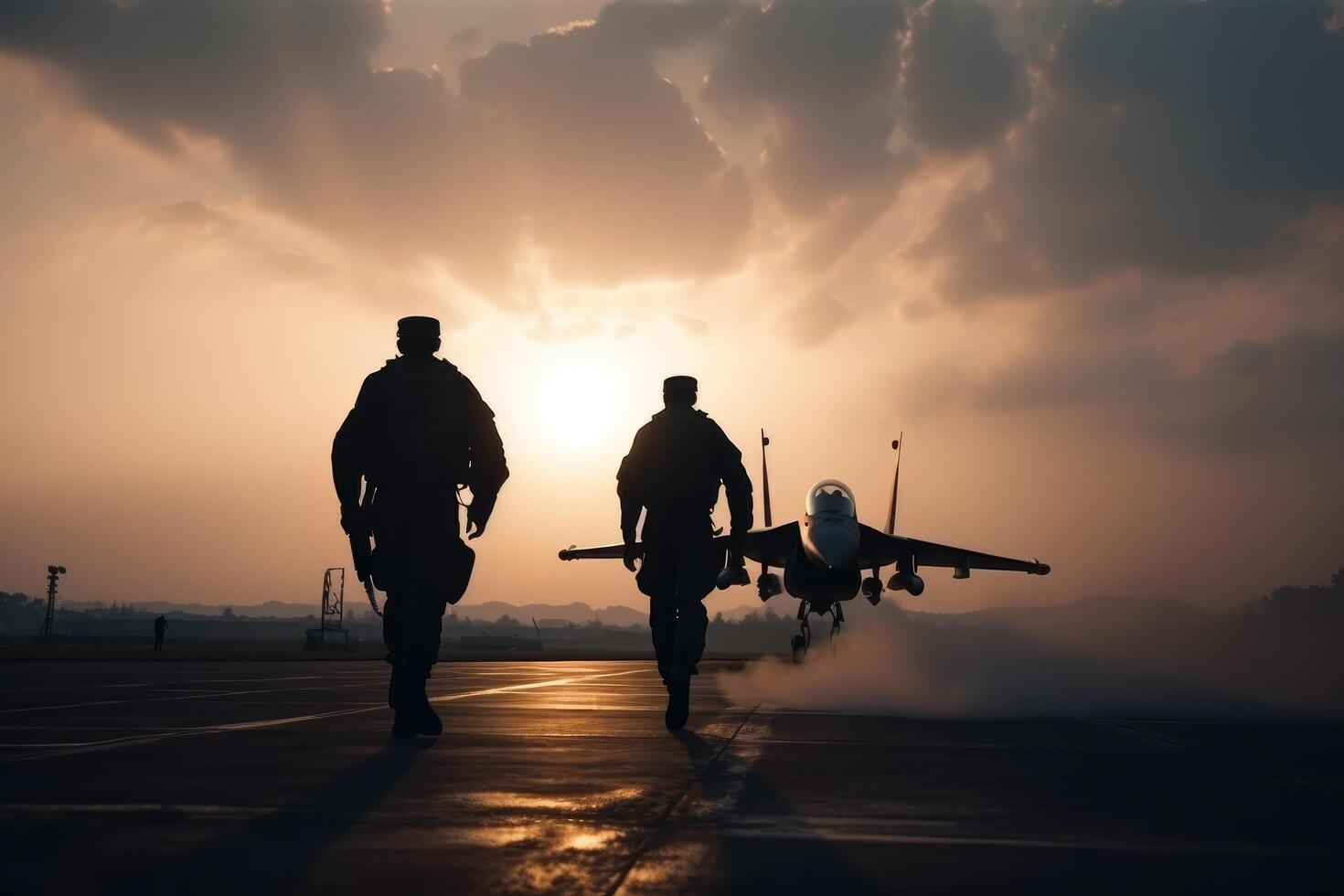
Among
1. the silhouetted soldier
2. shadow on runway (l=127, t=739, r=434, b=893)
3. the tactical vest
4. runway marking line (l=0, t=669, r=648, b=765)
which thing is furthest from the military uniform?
shadow on runway (l=127, t=739, r=434, b=893)

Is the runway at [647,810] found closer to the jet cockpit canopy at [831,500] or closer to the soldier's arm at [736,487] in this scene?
the soldier's arm at [736,487]

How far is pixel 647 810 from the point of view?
3.50 m

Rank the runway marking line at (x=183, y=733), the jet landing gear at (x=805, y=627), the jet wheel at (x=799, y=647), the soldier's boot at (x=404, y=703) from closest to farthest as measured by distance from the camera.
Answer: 1. the runway marking line at (x=183, y=733)
2. the soldier's boot at (x=404, y=703)
3. the jet landing gear at (x=805, y=627)
4. the jet wheel at (x=799, y=647)

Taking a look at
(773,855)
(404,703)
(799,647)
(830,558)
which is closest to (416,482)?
(404,703)

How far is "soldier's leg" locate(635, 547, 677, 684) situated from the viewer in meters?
7.93

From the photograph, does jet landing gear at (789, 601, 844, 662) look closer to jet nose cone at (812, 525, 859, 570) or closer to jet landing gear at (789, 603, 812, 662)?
jet landing gear at (789, 603, 812, 662)

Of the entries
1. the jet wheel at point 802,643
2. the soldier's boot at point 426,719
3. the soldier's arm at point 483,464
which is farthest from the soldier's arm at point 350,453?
the jet wheel at point 802,643

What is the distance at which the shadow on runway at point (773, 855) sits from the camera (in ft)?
8.22

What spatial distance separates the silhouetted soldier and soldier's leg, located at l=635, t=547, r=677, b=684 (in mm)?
1428

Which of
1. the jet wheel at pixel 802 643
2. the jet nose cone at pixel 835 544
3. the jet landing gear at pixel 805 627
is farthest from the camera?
the jet wheel at pixel 802 643

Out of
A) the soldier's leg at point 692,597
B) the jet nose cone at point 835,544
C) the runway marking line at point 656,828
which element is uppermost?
the jet nose cone at point 835,544

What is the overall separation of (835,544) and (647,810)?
16.9 metres

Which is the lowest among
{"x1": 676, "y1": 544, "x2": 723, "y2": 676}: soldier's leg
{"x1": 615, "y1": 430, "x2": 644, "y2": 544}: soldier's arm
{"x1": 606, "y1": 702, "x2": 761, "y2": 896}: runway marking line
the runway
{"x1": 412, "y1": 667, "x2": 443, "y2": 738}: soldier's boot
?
the runway

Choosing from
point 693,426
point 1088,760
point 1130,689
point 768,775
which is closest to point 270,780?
point 768,775
